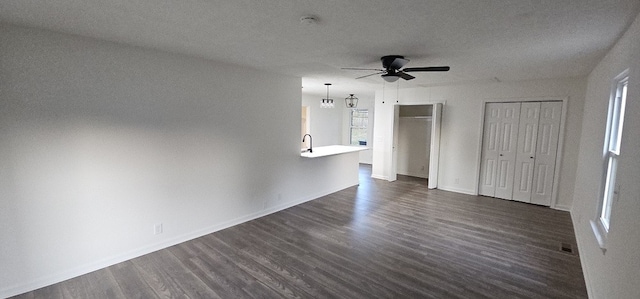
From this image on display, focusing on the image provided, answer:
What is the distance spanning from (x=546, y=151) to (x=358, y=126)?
5535mm

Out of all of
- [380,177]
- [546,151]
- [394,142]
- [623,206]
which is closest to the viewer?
[623,206]

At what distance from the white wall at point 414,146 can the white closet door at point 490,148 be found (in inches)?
72.5

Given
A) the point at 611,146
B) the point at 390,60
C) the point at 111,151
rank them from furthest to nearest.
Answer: the point at 390,60 < the point at 111,151 < the point at 611,146

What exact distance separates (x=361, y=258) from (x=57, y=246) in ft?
9.60

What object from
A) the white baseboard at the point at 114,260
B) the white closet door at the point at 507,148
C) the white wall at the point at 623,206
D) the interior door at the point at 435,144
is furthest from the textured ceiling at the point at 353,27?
the interior door at the point at 435,144

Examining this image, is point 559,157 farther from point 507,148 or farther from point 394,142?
point 394,142

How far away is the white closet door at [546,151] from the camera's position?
486 cm

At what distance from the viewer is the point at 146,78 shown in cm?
302

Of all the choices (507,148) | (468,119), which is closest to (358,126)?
(468,119)

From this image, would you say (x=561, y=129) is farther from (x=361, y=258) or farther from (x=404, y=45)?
(x=361, y=258)

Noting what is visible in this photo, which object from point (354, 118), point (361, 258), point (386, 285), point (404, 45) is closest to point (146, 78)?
point (404, 45)

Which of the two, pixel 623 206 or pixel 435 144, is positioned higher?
pixel 435 144

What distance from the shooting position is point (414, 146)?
768 centimetres

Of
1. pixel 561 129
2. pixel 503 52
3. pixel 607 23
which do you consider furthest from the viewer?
pixel 561 129
